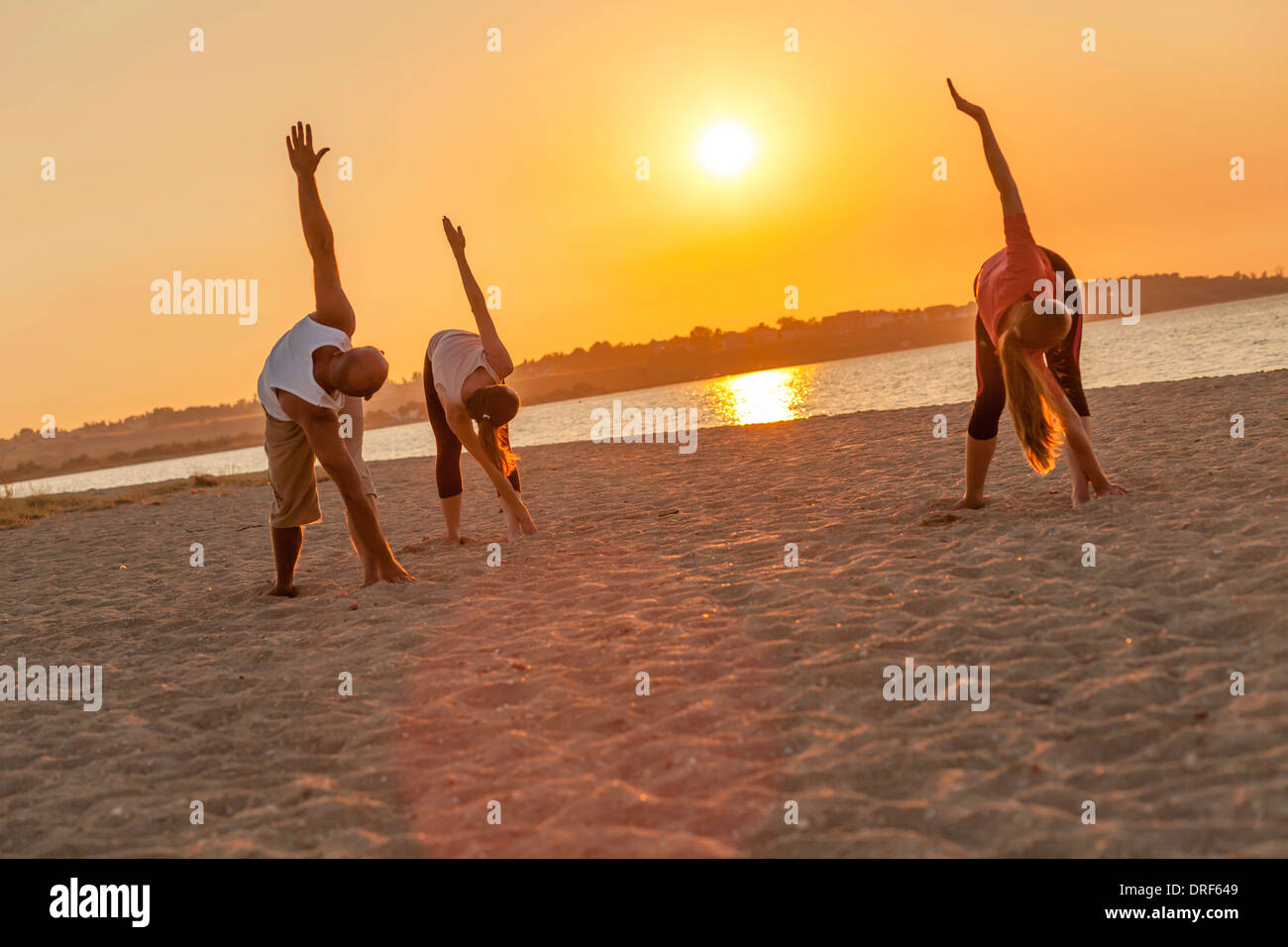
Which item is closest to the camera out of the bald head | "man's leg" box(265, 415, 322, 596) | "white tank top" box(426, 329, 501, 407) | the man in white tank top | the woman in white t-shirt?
the bald head

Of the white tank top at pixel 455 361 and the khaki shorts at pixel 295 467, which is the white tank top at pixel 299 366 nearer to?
the khaki shorts at pixel 295 467

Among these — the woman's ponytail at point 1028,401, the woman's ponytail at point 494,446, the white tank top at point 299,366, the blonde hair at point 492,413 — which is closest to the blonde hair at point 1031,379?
the woman's ponytail at point 1028,401

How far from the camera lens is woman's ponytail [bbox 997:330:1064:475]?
15.4ft

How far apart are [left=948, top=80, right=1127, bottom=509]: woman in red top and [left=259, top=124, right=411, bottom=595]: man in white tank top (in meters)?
3.58

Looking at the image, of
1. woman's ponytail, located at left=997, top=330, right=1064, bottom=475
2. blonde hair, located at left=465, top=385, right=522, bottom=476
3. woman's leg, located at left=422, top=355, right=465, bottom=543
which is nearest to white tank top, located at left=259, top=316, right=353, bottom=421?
blonde hair, located at left=465, top=385, right=522, bottom=476

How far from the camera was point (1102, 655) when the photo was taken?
10.3ft

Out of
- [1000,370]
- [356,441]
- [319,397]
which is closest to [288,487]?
[356,441]

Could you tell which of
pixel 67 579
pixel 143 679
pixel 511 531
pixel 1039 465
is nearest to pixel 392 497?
pixel 67 579

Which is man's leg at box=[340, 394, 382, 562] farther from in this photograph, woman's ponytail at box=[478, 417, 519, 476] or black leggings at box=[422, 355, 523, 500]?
black leggings at box=[422, 355, 523, 500]

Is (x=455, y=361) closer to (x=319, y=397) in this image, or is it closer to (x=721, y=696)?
(x=319, y=397)

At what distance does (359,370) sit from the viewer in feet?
15.9

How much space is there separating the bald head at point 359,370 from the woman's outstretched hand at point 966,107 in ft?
11.8

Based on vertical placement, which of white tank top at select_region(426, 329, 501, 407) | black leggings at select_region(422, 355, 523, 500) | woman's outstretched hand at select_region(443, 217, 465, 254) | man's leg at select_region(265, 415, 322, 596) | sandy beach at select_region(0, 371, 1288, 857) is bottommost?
sandy beach at select_region(0, 371, 1288, 857)
